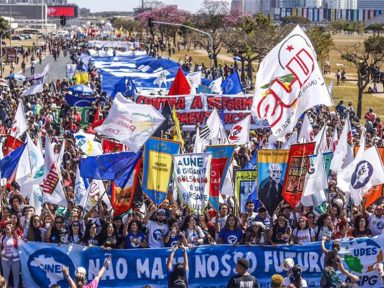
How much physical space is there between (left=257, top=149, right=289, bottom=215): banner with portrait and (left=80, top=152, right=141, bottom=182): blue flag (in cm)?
188

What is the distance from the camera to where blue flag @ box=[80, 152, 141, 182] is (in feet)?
47.0

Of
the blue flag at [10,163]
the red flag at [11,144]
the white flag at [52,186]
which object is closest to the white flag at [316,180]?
the white flag at [52,186]

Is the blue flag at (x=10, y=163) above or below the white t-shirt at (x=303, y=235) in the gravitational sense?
above

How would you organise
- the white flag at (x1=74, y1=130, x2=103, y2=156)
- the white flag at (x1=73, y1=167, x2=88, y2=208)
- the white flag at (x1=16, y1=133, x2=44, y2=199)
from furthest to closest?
the white flag at (x1=74, y1=130, x2=103, y2=156)
the white flag at (x1=73, y1=167, x2=88, y2=208)
the white flag at (x1=16, y1=133, x2=44, y2=199)

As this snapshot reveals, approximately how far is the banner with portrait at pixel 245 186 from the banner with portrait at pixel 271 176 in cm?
59

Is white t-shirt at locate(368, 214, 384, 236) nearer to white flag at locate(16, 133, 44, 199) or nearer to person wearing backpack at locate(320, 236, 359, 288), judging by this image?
person wearing backpack at locate(320, 236, 359, 288)

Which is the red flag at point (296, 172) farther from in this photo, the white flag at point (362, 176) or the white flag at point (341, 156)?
the white flag at point (341, 156)

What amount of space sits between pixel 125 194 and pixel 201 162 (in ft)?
4.01

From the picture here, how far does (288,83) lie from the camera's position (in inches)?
627

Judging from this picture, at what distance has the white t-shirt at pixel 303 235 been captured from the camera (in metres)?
13.2

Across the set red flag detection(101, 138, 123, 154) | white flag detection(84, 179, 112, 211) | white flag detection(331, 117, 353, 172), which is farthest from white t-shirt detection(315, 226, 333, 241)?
red flag detection(101, 138, 123, 154)

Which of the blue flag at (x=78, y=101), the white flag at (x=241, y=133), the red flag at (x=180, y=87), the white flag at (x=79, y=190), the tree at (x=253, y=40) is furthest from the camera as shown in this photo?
the tree at (x=253, y=40)

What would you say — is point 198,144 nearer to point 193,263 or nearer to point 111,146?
point 111,146

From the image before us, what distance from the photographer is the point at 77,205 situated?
1513 centimetres
